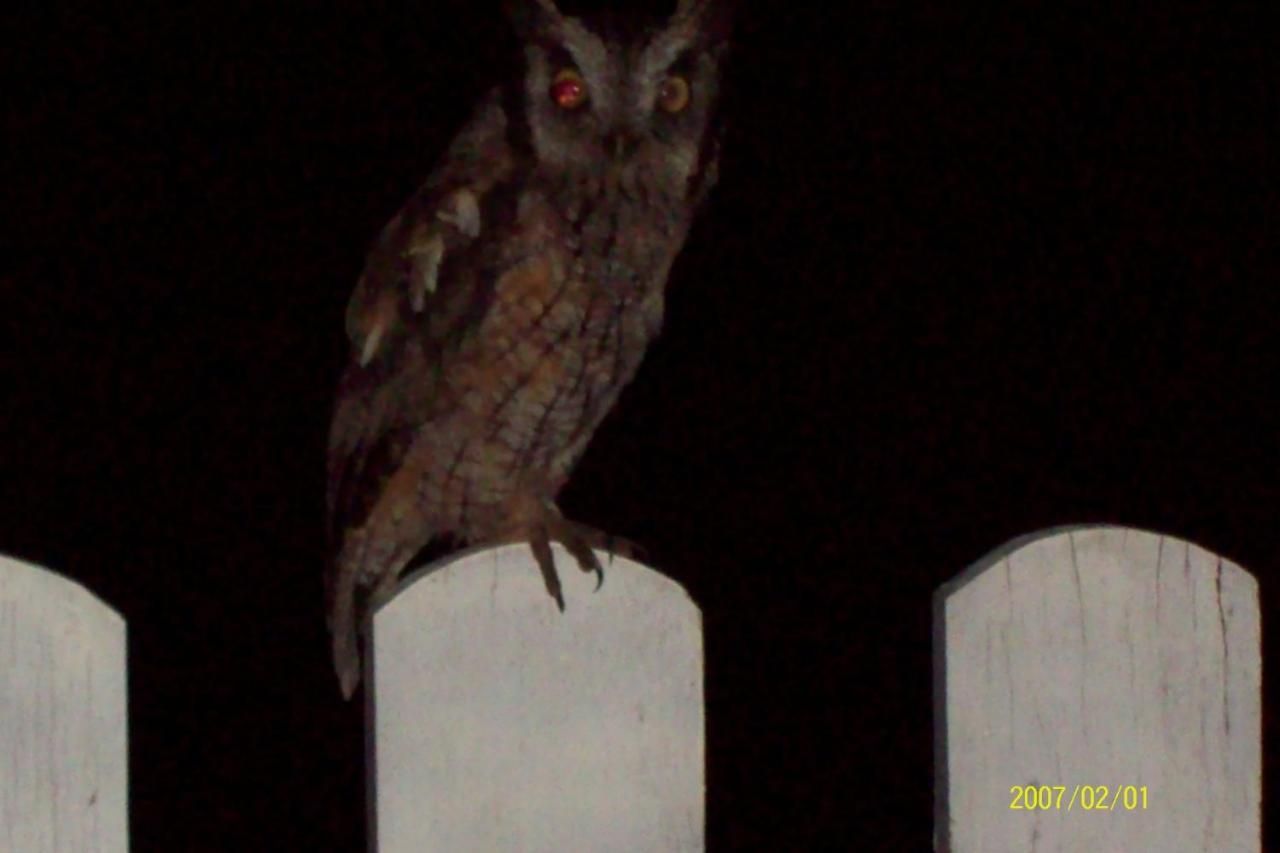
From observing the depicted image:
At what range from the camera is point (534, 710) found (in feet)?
3.76

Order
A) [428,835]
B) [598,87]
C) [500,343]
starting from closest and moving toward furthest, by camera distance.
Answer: [428,835] < [598,87] < [500,343]

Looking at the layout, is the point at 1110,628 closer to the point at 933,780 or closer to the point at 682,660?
the point at 933,780

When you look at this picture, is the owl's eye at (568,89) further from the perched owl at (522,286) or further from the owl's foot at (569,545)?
the owl's foot at (569,545)

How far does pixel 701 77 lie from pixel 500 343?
352mm

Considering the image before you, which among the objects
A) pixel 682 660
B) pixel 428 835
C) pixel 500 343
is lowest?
pixel 428 835

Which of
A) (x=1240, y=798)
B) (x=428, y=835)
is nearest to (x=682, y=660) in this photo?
(x=428, y=835)

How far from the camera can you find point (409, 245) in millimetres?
1715

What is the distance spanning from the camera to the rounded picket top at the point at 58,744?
1088 mm

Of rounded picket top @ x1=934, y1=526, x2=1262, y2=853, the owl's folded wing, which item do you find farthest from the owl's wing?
rounded picket top @ x1=934, y1=526, x2=1262, y2=853

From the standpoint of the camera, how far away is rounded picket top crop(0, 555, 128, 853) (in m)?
1.09

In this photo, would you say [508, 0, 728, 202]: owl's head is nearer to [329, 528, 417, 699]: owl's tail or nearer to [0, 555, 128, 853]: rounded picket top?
[329, 528, 417, 699]: owl's tail

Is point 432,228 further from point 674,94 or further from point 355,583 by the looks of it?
point 355,583
